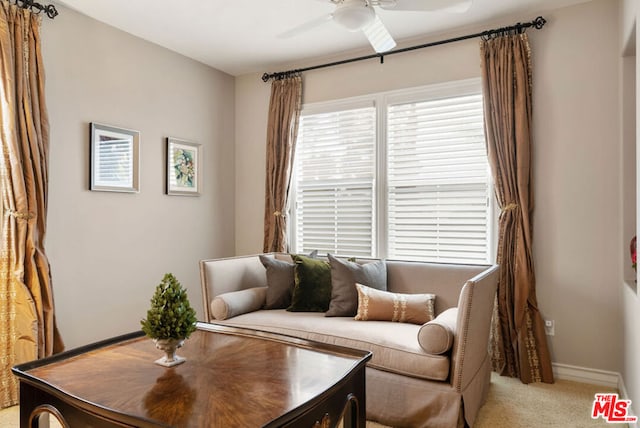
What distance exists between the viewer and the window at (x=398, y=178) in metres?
3.41

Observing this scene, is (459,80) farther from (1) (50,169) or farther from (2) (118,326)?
(2) (118,326)

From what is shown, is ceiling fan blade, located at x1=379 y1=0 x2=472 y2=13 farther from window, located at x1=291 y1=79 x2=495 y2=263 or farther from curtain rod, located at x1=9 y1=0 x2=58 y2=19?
curtain rod, located at x1=9 y1=0 x2=58 y2=19

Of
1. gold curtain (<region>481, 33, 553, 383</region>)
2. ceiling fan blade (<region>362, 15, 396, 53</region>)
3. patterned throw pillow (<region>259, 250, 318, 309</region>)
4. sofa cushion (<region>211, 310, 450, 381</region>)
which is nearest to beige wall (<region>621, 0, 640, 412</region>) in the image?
gold curtain (<region>481, 33, 553, 383</region>)

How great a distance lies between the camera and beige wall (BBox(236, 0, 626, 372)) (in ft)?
9.58

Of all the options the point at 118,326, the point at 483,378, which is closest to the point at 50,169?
the point at 118,326

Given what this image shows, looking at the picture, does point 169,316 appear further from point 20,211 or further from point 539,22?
point 539,22

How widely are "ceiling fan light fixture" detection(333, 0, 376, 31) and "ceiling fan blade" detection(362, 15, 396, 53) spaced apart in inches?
3.9

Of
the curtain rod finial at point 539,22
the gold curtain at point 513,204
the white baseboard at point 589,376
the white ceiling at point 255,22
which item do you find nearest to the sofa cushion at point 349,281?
the gold curtain at point 513,204

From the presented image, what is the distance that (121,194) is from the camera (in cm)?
343

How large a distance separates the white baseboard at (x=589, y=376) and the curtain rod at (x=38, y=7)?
14.4 ft

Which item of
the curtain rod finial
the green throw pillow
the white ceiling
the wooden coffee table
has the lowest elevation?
the wooden coffee table

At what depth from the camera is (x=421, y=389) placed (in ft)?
7.41

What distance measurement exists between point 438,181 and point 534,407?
1.78 metres

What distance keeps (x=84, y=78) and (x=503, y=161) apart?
10.6ft
